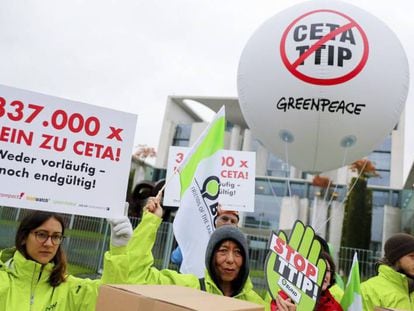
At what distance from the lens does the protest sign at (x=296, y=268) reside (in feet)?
6.41

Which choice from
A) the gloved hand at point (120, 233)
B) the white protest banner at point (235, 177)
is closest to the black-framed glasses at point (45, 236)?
the gloved hand at point (120, 233)

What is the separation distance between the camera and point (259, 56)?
4.35 metres

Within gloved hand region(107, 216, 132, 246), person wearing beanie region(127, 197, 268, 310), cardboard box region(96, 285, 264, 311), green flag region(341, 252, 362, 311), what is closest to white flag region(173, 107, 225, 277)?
person wearing beanie region(127, 197, 268, 310)

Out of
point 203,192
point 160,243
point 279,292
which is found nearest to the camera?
point 279,292

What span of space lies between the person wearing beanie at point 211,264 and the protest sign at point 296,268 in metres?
0.39

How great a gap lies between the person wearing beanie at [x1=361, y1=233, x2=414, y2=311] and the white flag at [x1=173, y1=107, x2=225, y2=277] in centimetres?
123

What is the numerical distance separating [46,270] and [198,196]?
50.0 inches

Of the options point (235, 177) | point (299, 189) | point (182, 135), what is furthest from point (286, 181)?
point (235, 177)

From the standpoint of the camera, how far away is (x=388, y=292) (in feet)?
8.87

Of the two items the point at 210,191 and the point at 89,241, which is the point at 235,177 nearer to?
the point at 210,191

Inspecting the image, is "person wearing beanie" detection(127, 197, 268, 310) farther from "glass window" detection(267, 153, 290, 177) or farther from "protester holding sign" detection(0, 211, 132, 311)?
"glass window" detection(267, 153, 290, 177)

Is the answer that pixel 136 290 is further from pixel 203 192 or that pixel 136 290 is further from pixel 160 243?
pixel 160 243

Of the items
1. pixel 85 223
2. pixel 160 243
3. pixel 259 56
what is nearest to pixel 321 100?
pixel 259 56

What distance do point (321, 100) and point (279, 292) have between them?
2.48 meters
